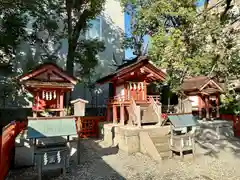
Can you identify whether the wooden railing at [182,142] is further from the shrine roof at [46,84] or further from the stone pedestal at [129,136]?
the shrine roof at [46,84]

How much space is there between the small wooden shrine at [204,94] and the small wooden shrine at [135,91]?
323 cm

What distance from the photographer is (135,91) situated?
499 inches

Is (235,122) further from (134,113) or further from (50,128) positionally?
(50,128)

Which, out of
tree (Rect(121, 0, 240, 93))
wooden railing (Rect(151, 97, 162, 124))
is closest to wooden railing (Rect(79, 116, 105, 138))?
wooden railing (Rect(151, 97, 162, 124))

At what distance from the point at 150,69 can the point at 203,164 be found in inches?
233

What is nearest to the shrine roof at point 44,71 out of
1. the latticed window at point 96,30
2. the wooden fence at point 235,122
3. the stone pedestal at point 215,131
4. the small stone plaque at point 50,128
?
the small stone plaque at point 50,128

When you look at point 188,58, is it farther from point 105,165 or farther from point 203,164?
point 105,165

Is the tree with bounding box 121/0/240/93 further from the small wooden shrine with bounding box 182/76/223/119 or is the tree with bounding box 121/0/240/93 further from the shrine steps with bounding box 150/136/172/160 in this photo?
the shrine steps with bounding box 150/136/172/160

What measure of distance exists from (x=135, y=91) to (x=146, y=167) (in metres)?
5.66

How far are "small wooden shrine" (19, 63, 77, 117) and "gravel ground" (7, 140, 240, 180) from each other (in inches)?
97.9

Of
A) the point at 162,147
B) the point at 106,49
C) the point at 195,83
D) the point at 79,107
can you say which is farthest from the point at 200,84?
the point at 106,49

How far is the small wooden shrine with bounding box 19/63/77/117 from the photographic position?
27.1ft

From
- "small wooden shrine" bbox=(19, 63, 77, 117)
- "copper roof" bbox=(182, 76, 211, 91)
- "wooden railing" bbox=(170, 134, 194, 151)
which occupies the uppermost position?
"copper roof" bbox=(182, 76, 211, 91)

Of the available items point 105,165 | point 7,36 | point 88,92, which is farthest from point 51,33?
point 105,165
